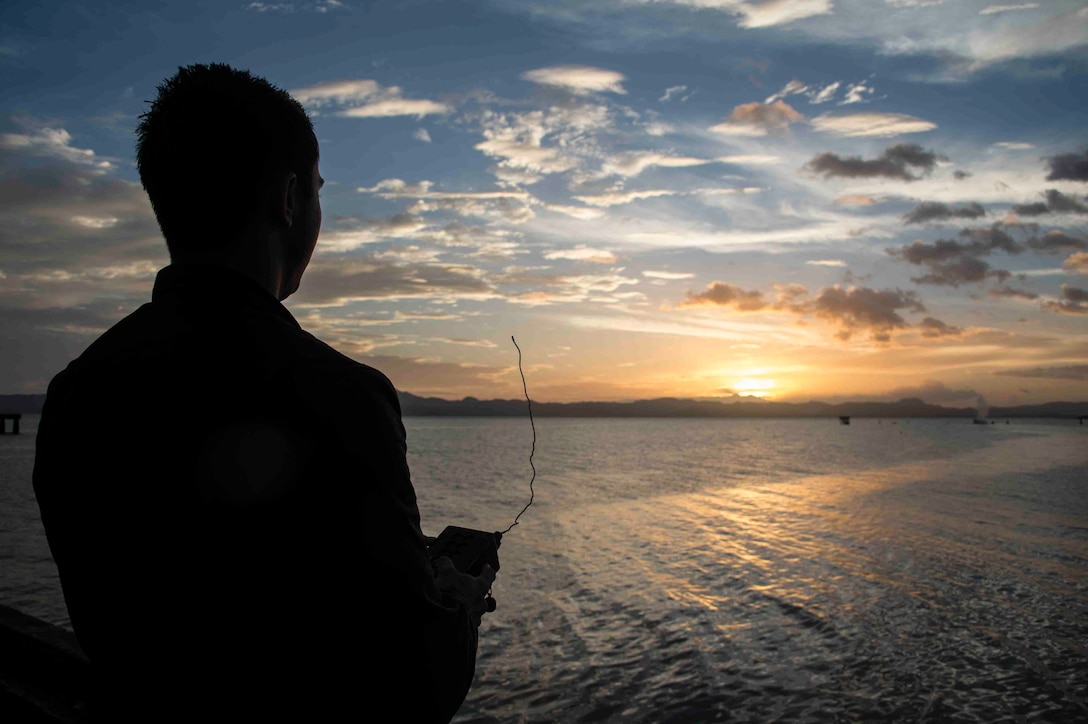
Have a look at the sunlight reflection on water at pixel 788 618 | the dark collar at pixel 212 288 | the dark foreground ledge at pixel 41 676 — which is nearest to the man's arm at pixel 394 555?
the dark collar at pixel 212 288

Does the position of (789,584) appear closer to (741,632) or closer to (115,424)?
(741,632)

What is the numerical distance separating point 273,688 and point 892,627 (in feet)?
42.1

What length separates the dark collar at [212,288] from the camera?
1535 mm

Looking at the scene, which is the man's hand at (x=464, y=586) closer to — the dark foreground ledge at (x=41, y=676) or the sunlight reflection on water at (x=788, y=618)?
the dark foreground ledge at (x=41, y=676)

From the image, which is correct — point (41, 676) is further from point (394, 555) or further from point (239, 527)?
point (394, 555)

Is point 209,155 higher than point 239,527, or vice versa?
point 209,155

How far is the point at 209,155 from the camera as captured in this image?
166 cm

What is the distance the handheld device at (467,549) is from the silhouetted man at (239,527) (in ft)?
2.60

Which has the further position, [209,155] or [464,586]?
[464,586]

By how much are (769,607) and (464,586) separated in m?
12.4

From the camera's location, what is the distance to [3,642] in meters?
5.26

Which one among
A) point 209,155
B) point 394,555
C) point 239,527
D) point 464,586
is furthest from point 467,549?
point 209,155

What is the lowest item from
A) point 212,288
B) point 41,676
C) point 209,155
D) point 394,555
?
point 41,676

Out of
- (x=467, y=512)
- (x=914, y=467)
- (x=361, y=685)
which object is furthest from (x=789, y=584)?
(x=914, y=467)
